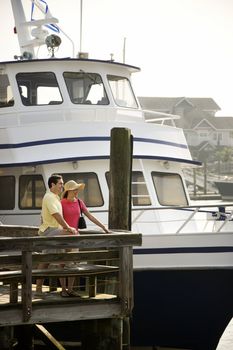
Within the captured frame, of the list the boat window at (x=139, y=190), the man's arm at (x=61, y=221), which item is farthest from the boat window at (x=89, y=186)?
the man's arm at (x=61, y=221)

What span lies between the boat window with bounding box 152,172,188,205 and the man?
17.7 ft

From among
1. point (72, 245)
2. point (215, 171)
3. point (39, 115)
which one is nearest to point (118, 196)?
point (72, 245)

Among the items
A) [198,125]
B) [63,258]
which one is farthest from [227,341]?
[198,125]

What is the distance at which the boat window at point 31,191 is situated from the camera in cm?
1648

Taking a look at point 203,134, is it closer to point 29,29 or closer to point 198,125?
point 198,125

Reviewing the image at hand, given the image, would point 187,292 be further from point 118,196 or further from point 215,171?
point 215,171

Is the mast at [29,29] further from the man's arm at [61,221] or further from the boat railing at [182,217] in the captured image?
the man's arm at [61,221]

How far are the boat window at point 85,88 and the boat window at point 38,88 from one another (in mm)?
280

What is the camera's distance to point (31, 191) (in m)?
16.6

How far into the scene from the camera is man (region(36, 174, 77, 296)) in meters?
11.3

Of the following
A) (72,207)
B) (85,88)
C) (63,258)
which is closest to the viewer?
(63,258)

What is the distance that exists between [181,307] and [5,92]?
5824 millimetres

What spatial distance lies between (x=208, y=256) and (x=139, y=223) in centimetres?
151

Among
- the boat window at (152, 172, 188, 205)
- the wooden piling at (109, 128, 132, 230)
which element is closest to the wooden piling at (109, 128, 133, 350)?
the wooden piling at (109, 128, 132, 230)
